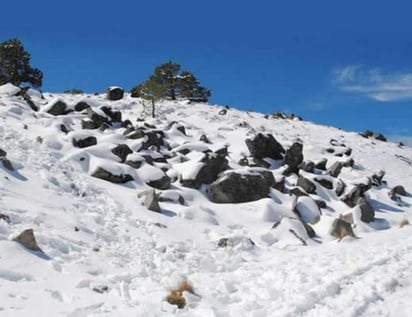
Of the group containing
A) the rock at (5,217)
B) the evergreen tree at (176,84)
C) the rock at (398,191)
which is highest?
the evergreen tree at (176,84)

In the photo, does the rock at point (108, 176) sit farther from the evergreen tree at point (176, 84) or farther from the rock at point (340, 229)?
the evergreen tree at point (176, 84)

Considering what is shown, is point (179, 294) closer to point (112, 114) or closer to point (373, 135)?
point (112, 114)

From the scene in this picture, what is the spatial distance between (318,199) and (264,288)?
12.1 metres

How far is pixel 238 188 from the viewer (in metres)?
18.5

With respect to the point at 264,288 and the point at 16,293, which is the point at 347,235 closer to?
the point at 264,288

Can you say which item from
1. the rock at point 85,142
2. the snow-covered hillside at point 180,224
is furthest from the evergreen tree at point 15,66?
the rock at point 85,142

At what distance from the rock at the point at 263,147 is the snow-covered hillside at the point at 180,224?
74 mm

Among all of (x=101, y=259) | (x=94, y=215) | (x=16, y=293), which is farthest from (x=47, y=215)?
(x=16, y=293)

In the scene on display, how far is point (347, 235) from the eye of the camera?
1473 centimetres

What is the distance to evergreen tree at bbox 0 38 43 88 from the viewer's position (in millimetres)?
40688

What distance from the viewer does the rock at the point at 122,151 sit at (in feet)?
66.8

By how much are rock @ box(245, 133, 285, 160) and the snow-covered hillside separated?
0.07 meters

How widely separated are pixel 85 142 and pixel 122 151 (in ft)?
5.81

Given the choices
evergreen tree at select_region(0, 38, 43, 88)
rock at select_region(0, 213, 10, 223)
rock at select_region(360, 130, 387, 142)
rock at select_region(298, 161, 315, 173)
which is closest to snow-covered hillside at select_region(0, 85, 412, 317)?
rock at select_region(0, 213, 10, 223)
